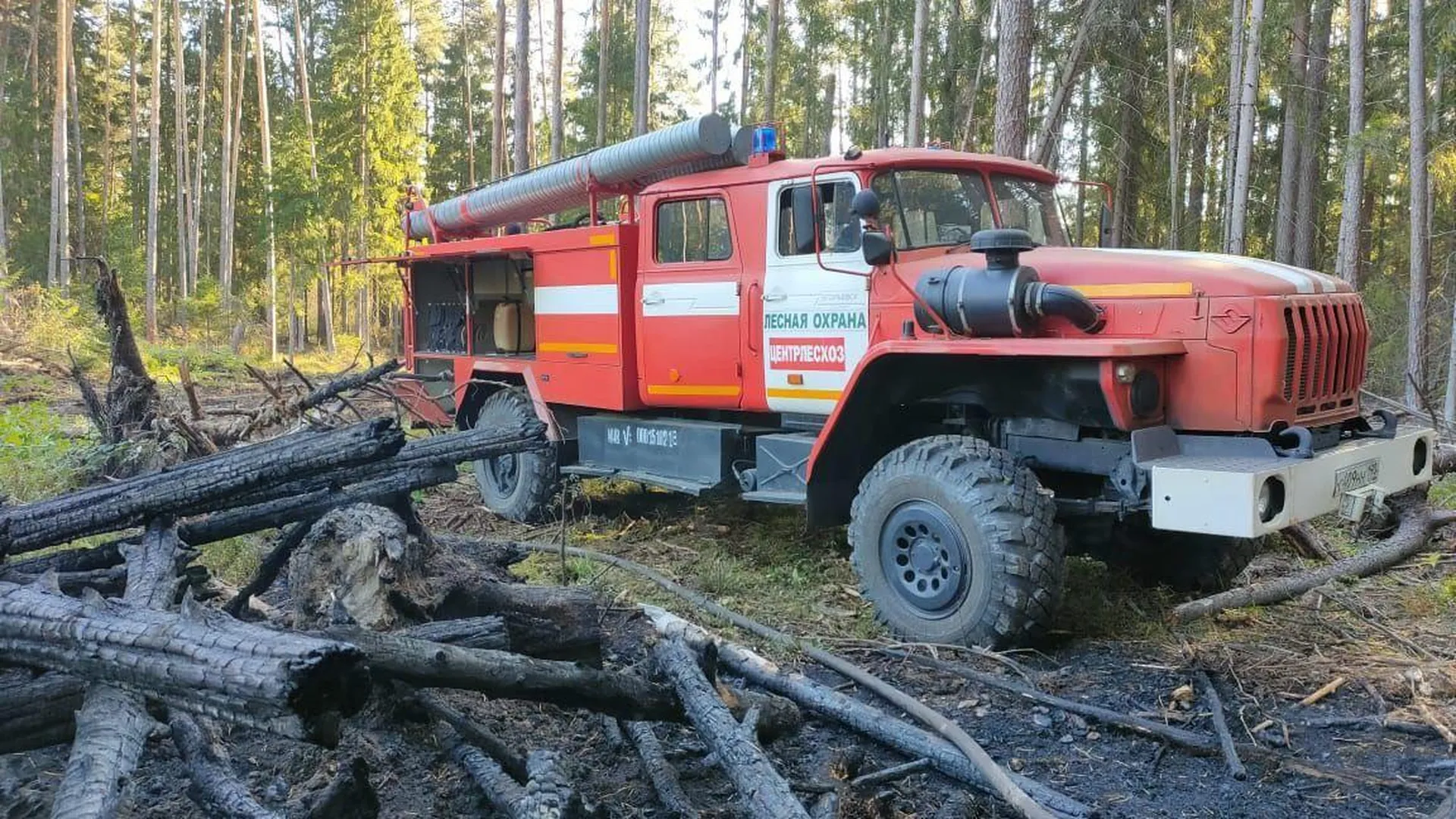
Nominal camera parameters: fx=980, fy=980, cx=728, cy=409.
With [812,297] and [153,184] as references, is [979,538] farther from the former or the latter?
[153,184]

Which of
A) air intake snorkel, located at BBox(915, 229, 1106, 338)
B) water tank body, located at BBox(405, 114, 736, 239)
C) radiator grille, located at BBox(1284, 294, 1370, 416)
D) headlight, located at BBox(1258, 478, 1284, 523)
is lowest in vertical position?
headlight, located at BBox(1258, 478, 1284, 523)

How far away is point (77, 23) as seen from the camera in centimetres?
3222

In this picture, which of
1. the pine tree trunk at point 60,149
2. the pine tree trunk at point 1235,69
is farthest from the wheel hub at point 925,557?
the pine tree trunk at point 60,149

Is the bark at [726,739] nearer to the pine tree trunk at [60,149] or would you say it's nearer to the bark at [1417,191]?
the bark at [1417,191]

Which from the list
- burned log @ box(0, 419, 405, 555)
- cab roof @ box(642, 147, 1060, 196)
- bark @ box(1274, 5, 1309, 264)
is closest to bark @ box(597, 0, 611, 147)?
bark @ box(1274, 5, 1309, 264)

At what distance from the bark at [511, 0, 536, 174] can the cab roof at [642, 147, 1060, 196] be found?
1021 cm

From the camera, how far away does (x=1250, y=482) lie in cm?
405

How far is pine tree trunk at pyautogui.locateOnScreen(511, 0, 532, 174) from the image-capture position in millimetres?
16516

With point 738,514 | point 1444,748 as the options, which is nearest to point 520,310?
point 738,514

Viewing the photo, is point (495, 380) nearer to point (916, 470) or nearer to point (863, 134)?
point (916, 470)

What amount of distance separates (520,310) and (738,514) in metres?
2.79

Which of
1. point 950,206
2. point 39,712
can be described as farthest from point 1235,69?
point 39,712

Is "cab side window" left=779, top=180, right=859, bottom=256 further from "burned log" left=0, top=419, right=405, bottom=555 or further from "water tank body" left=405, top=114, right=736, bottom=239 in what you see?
"burned log" left=0, top=419, right=405, bottom=555

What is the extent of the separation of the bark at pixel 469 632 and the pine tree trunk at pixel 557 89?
58.9ft
